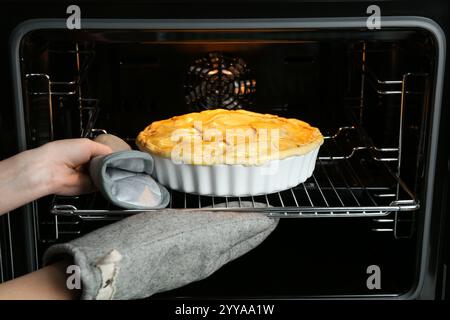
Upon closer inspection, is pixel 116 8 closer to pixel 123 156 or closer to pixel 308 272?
pixel 123 156

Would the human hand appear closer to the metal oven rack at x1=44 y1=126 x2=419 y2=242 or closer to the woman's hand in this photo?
the woman's hand

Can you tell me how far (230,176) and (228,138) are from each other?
8 centimetres

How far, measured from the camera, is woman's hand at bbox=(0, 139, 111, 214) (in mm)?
1000

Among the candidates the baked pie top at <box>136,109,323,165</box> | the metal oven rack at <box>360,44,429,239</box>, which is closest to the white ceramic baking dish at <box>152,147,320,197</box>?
the baked pie top at <box>136,109,323,165</box>

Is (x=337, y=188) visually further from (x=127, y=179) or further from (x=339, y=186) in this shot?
(x=127, y=179)

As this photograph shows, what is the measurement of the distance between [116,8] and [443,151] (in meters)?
0.53

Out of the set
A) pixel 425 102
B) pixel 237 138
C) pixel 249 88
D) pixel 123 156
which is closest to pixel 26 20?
pixel 123 156

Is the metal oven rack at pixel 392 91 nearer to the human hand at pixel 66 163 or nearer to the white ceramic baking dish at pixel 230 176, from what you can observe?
the white ceramic baking dish at pixel 230 176

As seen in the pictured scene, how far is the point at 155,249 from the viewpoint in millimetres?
942

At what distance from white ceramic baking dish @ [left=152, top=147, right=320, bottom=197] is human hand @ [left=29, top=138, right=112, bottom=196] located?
0.11 metres

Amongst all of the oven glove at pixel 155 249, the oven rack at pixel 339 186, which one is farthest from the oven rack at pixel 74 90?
the oven glove at pixel 155 249

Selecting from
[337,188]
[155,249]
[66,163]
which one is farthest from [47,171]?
[337,188]

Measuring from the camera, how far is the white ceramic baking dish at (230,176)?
1.07 m

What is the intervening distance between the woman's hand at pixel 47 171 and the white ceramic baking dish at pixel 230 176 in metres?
0.11
